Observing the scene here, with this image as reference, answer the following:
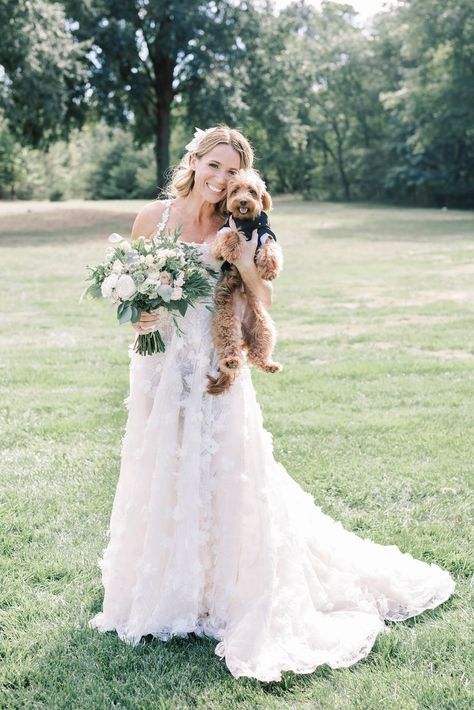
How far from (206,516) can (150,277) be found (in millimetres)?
1153

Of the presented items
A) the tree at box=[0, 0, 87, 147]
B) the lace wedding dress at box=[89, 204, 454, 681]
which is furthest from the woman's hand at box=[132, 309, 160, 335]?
the tree at box=[0, 0, 87, 147]

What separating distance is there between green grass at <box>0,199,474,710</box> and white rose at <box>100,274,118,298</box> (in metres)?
1.59

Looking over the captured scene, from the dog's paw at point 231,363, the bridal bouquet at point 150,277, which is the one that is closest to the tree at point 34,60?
the bridal bouquet at point 150,277

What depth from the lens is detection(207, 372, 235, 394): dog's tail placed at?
340 cm

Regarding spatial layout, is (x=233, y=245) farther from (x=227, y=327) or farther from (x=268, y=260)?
(x=227, y=327)

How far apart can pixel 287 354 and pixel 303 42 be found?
47676mm

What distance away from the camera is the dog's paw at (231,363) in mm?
3303

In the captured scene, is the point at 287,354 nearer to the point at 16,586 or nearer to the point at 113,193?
the point at 16,586

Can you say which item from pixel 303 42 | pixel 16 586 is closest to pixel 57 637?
pixel 16 586

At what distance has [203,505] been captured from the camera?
351cm

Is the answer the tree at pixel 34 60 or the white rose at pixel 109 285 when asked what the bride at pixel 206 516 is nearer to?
the white rose at pixel 109 285

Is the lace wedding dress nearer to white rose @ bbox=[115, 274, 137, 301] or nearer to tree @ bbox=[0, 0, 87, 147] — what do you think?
white rose @ bbox=[115, 274, 137, 301]

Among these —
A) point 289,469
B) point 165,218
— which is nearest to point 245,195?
point 165,218

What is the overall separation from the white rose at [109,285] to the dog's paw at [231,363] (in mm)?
571
